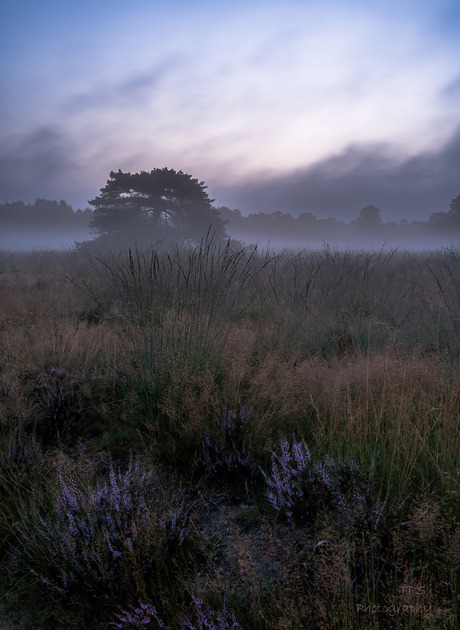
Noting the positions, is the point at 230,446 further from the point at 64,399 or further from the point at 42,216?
the point at 42,216

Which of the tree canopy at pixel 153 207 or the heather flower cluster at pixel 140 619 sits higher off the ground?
the tree canopy at pixel 153 207

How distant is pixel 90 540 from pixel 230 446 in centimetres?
98

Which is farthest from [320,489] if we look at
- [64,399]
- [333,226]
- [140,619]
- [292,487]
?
[333,226]

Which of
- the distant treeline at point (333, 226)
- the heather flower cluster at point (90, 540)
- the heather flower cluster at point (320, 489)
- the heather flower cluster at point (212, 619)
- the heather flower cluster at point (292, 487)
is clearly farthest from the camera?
the distant treeline at point (333, 226)

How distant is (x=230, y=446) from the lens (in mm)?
2350

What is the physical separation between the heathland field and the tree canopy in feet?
52.2

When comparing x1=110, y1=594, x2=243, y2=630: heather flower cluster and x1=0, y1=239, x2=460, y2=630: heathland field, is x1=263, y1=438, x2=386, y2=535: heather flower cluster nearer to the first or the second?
x1=0, y1=239, x2=460, y2=630: heathland field

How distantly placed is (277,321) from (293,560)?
3715 mm

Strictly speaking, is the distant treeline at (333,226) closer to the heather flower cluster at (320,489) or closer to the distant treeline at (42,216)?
the distant treeline at (42,216)

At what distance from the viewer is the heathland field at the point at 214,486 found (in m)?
1.38

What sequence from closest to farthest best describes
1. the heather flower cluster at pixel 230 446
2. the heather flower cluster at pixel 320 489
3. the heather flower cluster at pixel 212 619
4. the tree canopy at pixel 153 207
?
the heather flower cluster at pixel 212 619
the heather flower cluster at pixel 320 489
the heather flower cluster at pixel 230 446
the tree canopy at pixel 153 207

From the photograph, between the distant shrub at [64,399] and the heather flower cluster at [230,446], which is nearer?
the heather flower cluster at [230,446]

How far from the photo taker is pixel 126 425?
2.88 m

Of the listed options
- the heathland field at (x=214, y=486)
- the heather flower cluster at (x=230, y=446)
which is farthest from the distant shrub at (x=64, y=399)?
the heather flower cluster at (x=230, y=446)
